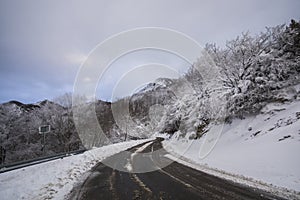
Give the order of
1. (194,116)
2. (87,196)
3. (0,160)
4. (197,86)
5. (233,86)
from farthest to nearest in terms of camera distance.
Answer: (0,160), (197,86), (194,116), (233,86), (87,196)

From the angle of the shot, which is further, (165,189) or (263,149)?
(263,149)

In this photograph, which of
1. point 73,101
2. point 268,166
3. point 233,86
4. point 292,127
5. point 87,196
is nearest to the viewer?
point 87,196

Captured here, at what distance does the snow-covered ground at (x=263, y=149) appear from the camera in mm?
7520

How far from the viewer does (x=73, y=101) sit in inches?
1539

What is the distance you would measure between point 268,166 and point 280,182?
1459mm

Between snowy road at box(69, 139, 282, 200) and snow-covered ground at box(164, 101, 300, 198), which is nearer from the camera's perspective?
snowy road at box(69, 139, 282, 200)

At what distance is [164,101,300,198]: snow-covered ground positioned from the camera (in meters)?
7.52

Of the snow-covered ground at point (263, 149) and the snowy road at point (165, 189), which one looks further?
the snow-covered ground at point (263, 149)

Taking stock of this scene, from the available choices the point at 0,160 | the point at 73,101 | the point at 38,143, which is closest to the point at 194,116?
the point at 73,101

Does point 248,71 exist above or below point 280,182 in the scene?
above

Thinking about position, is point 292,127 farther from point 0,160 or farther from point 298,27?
point 0,160

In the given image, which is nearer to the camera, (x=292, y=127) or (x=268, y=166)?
(x=268, y=166)

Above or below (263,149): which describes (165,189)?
below

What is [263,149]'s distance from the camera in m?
9.88
